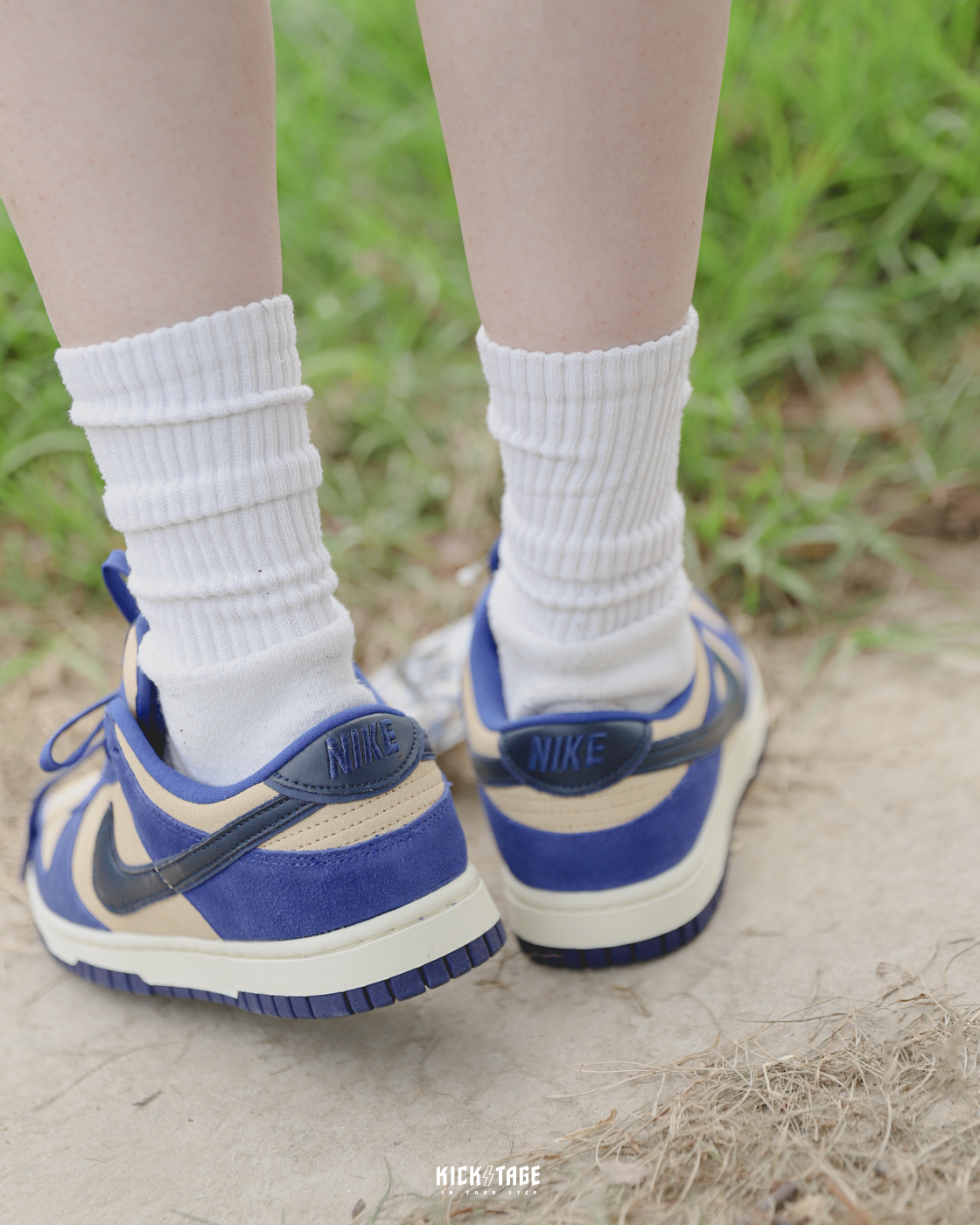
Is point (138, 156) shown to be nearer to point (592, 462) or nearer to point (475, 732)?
point (592, 462)

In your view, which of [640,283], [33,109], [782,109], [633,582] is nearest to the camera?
[33,109]

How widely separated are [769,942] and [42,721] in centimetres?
99

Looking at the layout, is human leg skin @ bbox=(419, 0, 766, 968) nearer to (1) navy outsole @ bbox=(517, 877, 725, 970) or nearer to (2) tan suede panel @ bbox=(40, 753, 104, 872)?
(1) navy outsole @ bbox=(517, 877, 725, 970)

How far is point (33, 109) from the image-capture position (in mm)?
555

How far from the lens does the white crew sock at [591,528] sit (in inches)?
28.5

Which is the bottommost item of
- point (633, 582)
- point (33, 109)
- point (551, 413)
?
point (633, 582)

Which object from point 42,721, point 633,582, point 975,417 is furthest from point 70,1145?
point 975,417

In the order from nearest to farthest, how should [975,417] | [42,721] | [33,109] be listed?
1. [33,109]
2. [42,721]
3. [975,417]

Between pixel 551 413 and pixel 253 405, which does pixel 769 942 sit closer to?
pixel 551 413

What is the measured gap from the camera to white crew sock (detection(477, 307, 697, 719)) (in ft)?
2.38

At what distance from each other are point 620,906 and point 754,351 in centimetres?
109

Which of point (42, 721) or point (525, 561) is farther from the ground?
point (525, 561)

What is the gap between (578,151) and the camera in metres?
0.62
